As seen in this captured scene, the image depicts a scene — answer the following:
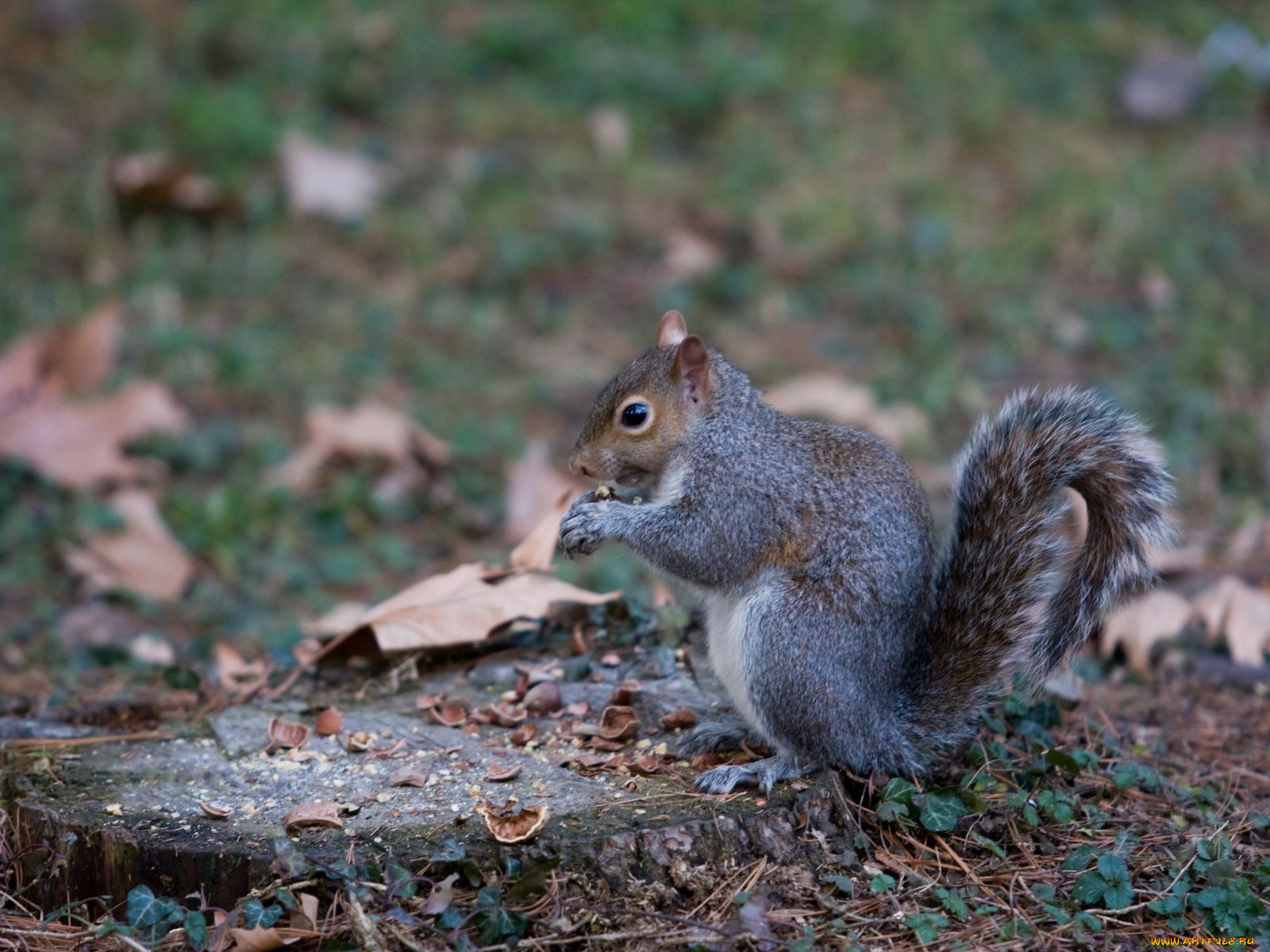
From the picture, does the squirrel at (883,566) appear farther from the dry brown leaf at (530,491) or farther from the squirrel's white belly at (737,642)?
the dry brown leaf at (530,491)

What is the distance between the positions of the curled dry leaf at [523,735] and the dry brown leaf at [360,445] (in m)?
1.75

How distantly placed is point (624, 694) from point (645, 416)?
1.60ft

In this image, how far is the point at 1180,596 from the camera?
3.41m

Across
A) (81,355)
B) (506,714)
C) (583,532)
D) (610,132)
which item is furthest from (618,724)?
(610,132)

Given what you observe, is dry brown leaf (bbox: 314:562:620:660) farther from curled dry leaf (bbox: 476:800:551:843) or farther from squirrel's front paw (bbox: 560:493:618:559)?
curled dry leaf (bbox: 476:800:551:843)

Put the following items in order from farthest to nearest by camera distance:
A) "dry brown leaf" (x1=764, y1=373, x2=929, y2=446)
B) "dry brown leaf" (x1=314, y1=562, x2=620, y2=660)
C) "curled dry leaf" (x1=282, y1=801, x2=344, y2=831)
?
1. "dry brown leaf" (x1=764, y1=373, x2=929, y2=446)
2. "dry brown leaf" (x1=314, y1=562, x2=620, y2=660)
3. "curled dry leaf" (x1=282, y1=801, x2=344, y2=831)

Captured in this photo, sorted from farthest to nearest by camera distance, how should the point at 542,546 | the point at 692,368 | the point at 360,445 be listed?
the point at 360,445
the point at 542,546
the point at 692,368

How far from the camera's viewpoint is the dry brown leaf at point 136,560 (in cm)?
344

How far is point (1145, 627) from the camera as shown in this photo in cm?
317

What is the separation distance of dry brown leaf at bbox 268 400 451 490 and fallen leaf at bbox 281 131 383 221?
1388 millimetres

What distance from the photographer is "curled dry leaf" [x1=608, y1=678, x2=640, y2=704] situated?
245 centimetres

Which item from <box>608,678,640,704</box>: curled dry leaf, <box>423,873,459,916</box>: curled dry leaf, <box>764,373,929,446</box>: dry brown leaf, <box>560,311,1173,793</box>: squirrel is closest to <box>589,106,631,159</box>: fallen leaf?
<box>764,373,929,446</box>: dry brown leaf

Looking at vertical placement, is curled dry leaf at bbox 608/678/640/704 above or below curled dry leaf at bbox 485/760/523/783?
above

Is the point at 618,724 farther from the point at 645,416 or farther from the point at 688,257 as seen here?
the point at 688,257
